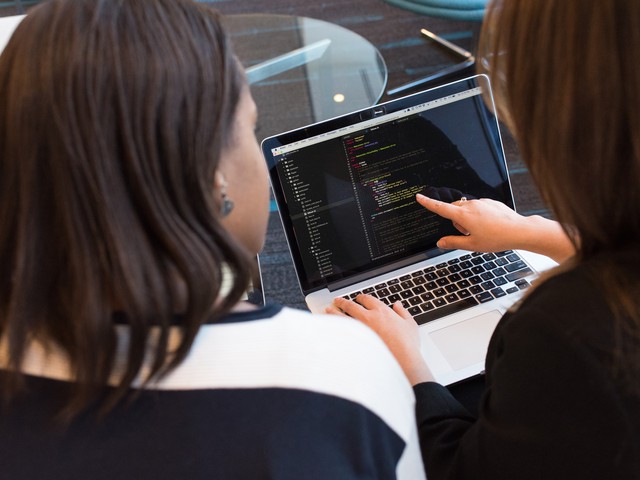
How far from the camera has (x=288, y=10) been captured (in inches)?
126

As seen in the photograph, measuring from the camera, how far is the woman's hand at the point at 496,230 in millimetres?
1028

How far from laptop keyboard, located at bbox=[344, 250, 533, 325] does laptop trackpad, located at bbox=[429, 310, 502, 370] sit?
0.03 meters

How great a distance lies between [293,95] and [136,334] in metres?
1.73

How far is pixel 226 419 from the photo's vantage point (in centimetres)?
53

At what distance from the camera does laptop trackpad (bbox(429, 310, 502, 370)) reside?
1030 mm

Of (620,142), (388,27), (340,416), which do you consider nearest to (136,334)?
(340,416)

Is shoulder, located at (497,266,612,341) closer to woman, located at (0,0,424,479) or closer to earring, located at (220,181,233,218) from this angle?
woman, located at (0,0,424,479)

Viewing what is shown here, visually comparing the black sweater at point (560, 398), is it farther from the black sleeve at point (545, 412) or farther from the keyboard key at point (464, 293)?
the keyboard key at point (464, 293)

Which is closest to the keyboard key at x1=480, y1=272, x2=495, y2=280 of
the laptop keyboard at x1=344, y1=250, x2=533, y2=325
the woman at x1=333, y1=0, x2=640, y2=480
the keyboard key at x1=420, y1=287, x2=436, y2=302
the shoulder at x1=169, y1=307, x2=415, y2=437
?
the laptop keyboard at x1=344, y1=250, x2=533, y2=325

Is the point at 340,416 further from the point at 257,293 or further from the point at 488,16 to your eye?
the point at 257,293

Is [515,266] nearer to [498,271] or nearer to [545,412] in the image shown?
[498,271]

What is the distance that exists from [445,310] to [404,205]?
0.68 ft

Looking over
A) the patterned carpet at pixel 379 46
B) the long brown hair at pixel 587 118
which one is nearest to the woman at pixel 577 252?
the long brown hair at pixel 587 118

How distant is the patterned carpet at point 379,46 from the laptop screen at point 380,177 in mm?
651
